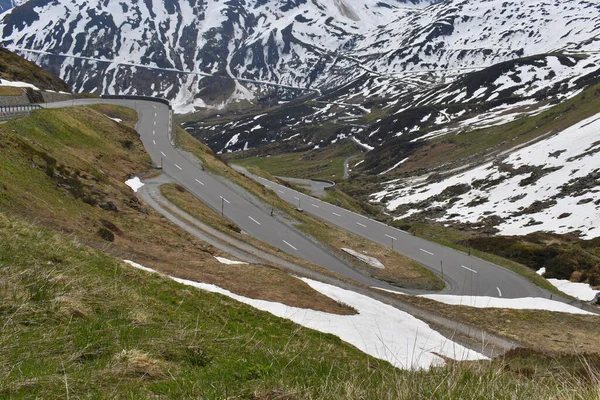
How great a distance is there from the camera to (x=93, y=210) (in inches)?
1035

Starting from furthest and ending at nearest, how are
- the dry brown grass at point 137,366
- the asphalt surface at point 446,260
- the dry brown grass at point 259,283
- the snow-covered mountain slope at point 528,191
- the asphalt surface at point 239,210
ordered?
the snow-covered mountain slope at point 528,191
the asphalt surface at point 239,210
the asphalt surface at point 446,260
the dry brown grass at point 259,283
the dry brown grass at point 137,366

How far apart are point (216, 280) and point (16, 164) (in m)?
14.9

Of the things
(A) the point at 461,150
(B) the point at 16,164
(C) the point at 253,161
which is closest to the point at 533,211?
(A) the point at 461,150

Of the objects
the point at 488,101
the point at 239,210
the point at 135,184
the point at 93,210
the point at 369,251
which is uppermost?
the point at 488,101

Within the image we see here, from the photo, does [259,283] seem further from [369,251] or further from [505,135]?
[505,135]

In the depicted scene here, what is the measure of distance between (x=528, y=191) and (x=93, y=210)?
73561 millimetres

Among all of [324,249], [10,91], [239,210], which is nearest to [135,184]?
[239,210]

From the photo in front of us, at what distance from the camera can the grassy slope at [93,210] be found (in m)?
18.4

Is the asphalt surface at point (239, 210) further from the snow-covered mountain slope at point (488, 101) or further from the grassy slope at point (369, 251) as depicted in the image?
the snow-covered mountain slope at point (488, 101)

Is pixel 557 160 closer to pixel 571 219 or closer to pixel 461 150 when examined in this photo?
pixel 571 219

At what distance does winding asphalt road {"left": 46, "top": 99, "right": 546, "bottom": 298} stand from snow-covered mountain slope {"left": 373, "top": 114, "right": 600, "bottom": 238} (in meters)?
21.3

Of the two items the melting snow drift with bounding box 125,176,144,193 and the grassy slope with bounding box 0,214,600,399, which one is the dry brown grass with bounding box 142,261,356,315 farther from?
the melting snow drift with bounding box 125,176,144,193

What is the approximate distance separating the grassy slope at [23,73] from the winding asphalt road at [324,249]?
23752mm

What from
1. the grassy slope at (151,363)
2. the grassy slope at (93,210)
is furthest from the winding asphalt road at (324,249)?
the grassy slope at (151,363)
